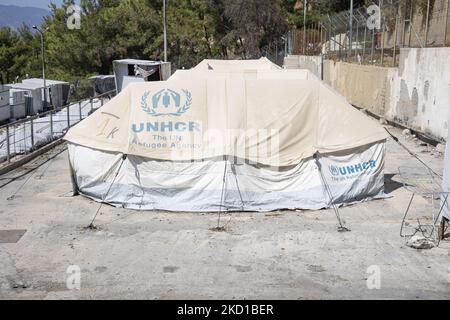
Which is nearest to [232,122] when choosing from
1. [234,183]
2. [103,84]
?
[234,183]

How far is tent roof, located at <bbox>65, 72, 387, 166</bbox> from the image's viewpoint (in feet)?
34.7

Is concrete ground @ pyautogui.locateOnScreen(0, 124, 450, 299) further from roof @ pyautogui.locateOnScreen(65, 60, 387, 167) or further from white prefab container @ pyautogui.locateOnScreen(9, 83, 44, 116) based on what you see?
white prefab container @ pyautogui.locateOnScreen(9, 83, 44, 116)

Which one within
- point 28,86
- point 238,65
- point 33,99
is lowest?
point 33,99

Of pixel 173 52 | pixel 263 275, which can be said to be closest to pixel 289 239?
pixel 263 275

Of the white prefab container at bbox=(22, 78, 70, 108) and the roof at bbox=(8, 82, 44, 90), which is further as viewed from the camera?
the white prefab container at bbox=(22, 78, 70, 108)

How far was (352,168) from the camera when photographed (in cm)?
1077

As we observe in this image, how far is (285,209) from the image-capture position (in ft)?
34.8

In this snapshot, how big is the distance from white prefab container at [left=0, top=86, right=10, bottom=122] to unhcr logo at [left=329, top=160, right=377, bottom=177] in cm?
2490

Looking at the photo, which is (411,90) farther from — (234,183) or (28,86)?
(28,86)

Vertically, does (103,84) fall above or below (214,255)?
above

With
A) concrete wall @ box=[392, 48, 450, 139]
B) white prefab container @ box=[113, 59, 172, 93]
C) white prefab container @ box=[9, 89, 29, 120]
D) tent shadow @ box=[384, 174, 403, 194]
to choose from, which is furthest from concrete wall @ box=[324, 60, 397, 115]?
white prefab container @ box=[9, 89, 29, 120]

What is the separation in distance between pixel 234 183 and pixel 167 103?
6.42 ft

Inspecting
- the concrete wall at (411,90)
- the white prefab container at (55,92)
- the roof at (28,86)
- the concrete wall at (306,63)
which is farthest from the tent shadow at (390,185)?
the white prefab container at (55,92)

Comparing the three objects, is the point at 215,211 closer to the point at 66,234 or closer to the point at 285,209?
the point at 285,209
